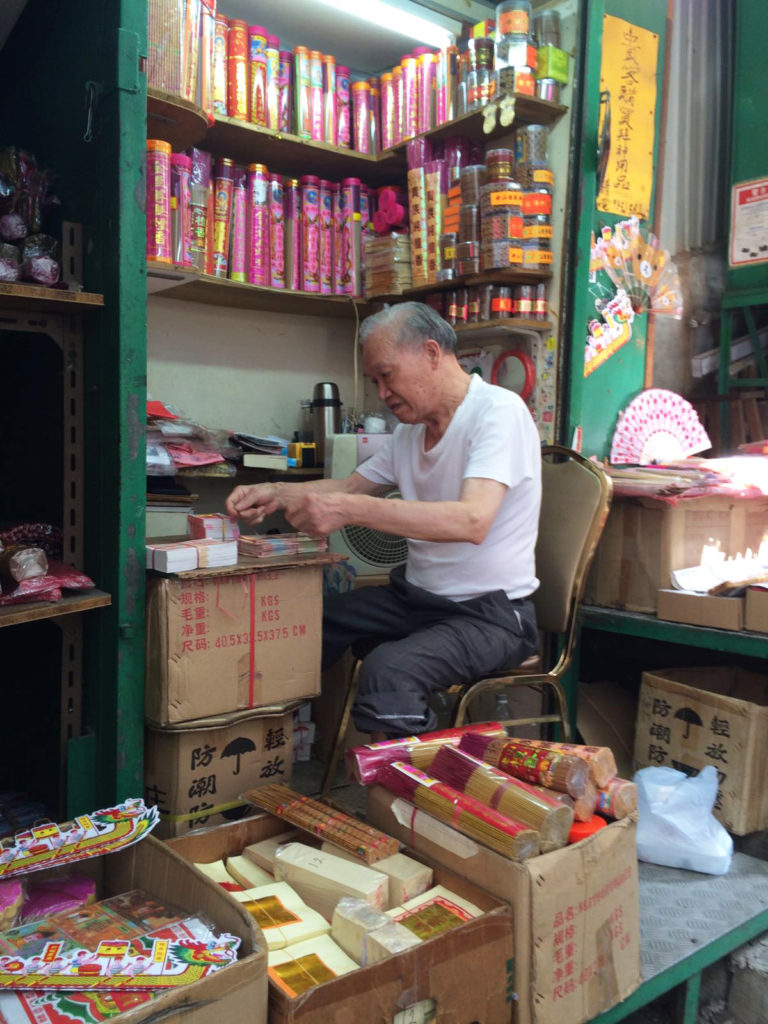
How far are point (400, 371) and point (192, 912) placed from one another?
1.43m

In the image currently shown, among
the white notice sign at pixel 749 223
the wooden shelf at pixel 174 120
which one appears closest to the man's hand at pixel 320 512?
the wooden shelf at pixel 174 120

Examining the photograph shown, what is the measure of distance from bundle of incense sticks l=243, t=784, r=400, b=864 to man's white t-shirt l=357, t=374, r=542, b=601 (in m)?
0.80

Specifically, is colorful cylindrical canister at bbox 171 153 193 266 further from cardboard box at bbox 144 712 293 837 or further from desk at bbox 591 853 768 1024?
desk at bbox 591 853 768 1024

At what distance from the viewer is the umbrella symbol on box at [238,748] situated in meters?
1.85

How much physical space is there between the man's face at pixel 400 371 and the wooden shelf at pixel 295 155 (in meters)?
1.30

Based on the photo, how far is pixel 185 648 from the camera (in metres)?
1.74

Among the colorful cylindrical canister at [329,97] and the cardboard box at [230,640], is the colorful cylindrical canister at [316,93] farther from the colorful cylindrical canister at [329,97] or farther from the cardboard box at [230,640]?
the cardboard box at [230,640]

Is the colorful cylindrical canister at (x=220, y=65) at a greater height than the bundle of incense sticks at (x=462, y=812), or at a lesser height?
greater

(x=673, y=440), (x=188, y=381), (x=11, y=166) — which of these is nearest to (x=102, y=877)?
(x=11, y=166)

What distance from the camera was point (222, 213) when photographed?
10.1 feet

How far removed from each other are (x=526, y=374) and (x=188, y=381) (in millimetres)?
1363

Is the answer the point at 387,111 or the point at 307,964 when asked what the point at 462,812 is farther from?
the point at 387,111

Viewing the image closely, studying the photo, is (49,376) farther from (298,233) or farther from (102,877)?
(298,233)

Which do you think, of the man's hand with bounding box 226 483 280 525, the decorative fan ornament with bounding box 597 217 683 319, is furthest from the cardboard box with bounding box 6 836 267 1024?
the decorative fan ornament with bounding box 597 217 683 319
